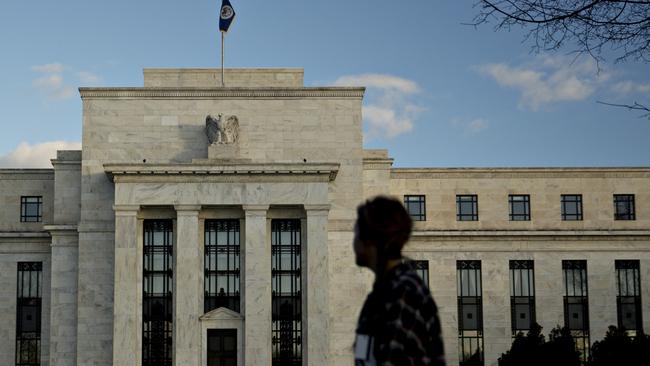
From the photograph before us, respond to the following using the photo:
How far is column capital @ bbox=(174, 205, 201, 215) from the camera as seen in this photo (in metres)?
46.2

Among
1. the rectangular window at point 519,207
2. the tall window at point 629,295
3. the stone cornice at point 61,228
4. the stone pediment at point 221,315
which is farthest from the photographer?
the rectangular window at point 519,207

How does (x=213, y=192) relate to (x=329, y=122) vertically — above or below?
below

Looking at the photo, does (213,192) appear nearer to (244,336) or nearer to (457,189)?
(244,336)

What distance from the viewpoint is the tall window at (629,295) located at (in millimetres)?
50750

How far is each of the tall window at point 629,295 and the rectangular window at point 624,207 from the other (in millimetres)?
2336

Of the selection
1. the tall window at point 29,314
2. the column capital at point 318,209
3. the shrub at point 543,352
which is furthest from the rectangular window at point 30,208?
the shrub at point 543,352

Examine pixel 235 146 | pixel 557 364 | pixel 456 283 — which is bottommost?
pixel 557 364

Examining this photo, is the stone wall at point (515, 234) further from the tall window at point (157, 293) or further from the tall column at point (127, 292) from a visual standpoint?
the tall column at point (127, 292)

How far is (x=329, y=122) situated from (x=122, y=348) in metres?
14.3

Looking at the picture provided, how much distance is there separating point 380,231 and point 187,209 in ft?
134

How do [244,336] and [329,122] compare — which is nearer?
[244,336]

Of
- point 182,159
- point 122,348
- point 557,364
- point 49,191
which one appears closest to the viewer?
point 557,364

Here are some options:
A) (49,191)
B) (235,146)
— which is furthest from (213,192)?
(49,191)

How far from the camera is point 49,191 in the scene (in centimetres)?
5138
